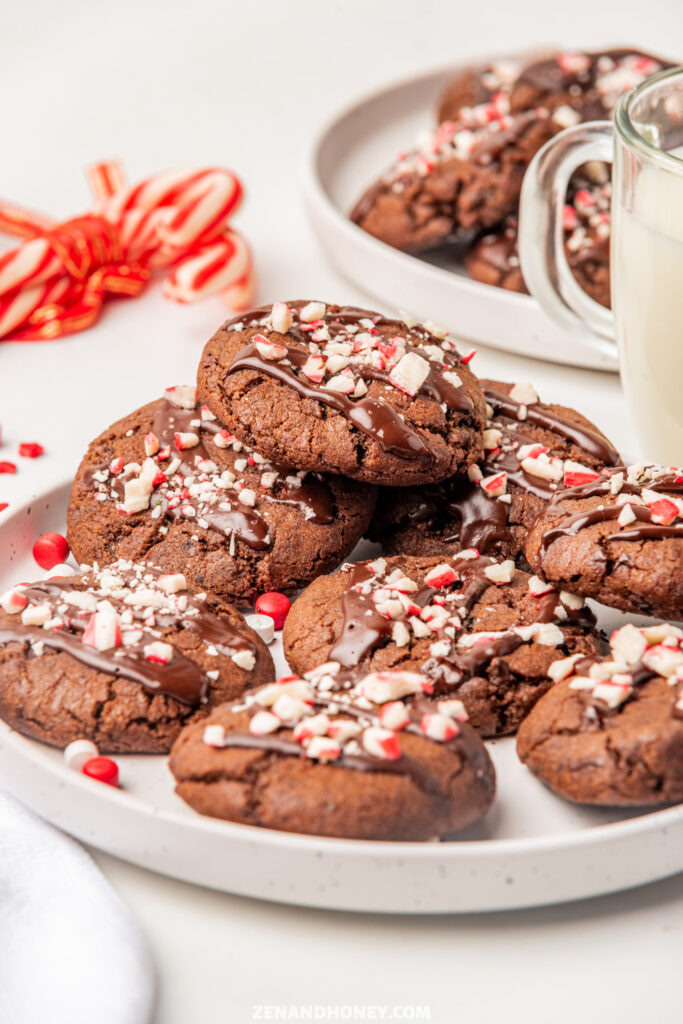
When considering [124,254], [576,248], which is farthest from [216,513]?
[124,254]

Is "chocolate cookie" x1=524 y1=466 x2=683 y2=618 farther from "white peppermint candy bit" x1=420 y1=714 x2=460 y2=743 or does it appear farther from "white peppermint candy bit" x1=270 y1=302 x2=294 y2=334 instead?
"white peppermint candy bit" x1=270 y1=302 x2=294 y2=334

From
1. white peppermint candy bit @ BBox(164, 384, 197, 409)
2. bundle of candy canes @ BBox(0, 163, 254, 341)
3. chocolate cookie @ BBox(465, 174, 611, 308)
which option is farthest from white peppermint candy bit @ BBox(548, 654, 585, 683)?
bundle of candy canes @ BBox(0, 163, 254, 341)

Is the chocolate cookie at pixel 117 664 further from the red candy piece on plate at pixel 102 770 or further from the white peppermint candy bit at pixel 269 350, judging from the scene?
the white peppermint candy bit at pixel 269 350

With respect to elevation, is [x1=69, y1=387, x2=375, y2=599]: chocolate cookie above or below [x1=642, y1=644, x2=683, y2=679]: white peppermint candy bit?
above

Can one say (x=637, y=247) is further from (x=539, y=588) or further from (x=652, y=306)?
(x=539, y=588)

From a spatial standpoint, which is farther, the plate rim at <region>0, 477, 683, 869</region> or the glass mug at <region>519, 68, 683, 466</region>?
the glass mug at <region>519, 68, 683, 466</region>

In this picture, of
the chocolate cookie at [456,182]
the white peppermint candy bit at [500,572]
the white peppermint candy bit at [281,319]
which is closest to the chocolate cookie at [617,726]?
the white peppermint candy bit at [500,572]

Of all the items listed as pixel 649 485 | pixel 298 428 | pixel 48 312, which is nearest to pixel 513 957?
pixel 649 485
